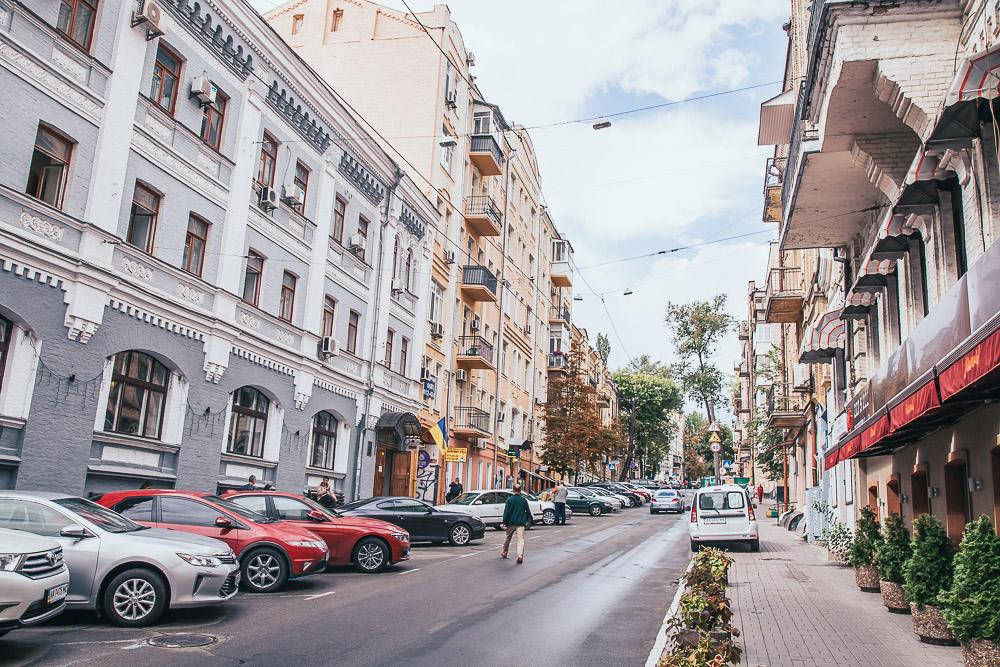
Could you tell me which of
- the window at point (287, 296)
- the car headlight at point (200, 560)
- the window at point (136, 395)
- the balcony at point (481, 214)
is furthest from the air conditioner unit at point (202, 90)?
the balcony at point (481, 214)

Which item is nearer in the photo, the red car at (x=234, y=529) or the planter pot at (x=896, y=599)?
the planter pot at (x=896, y=599)

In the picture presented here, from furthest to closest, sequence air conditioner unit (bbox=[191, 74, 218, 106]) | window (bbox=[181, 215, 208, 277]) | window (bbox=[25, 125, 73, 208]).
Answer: window (bbox=[181, 215, 208, 277])
air conditioner unit (bbox=[191, 74, 218, 106])
window (bbox=[25, 125, 73, 208])

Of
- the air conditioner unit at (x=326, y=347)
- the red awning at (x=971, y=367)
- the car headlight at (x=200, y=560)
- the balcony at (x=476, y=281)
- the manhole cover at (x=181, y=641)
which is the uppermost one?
the balcony at (x=476, y=281)

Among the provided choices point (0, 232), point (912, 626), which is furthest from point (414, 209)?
point (912, 626)

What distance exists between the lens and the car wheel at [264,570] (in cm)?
1257

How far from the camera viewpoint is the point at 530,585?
14398 millimetres

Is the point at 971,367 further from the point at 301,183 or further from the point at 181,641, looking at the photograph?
the point at 301,183

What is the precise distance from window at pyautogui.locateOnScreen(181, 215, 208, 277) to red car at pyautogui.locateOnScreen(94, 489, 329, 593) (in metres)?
7.73

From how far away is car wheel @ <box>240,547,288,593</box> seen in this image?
12.6 metres

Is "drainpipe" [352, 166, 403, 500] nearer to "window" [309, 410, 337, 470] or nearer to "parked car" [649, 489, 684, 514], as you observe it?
"window" [309, 410, 337, 470]

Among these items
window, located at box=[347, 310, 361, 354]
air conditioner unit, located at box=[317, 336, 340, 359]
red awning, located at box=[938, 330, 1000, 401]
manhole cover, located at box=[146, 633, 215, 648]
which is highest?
window, located at box=[347, 310, 361, 354]

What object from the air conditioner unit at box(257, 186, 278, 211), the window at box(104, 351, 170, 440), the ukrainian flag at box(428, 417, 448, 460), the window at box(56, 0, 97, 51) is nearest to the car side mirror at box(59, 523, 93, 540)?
the window at box(104, 351, 170, 440)

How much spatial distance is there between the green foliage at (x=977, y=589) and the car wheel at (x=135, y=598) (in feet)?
27.7

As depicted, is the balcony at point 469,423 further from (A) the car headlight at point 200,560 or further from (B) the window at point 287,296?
(A) the car headlight at point 200,560
